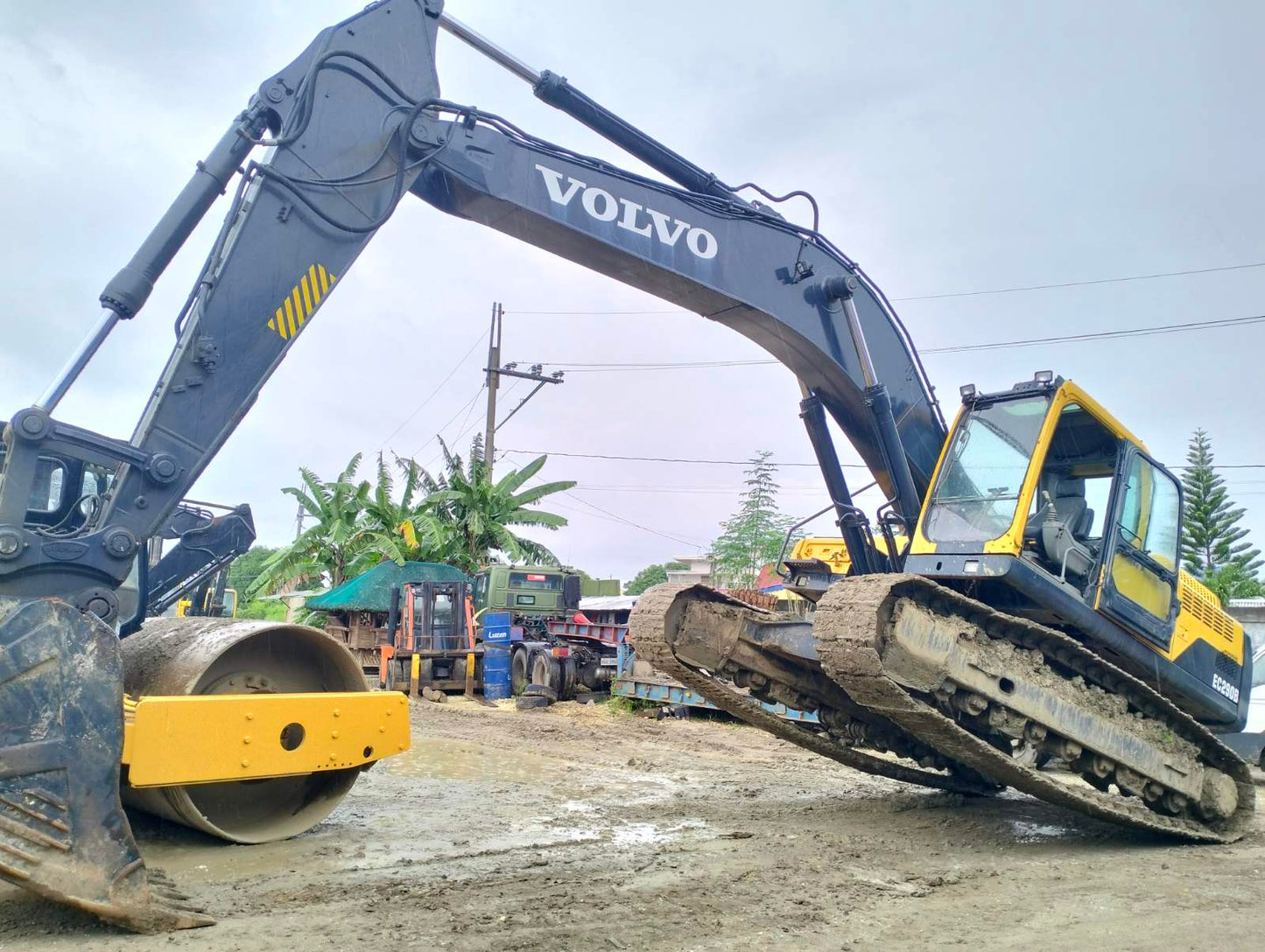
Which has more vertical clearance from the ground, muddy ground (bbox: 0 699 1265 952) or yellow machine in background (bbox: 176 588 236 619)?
yellow machine in background (bbox: 176 588 236 619)

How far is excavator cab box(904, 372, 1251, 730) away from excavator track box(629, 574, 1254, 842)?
344mm

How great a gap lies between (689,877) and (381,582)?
60.6 ft

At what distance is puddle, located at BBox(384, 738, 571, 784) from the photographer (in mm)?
8680

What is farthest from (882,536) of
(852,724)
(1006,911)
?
(1006,911)

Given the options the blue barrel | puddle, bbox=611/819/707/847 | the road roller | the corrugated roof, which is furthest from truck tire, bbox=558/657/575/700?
the road roller

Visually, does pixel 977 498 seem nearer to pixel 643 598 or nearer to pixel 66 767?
pixel 643 598

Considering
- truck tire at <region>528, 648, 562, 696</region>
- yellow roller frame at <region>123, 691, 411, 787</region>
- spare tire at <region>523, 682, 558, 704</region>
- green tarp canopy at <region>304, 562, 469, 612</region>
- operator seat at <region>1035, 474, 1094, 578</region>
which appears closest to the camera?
yellow roller frame at <region>123, 691, 411, 787</region>

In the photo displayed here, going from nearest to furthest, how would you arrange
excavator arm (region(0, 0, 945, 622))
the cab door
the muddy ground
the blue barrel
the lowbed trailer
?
the muddy ground → excavator arm (region(0, 0, 945, 622)) → the cab door → the lowbed trailer → the blue barrel

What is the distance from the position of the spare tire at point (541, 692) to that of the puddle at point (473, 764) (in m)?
5.19

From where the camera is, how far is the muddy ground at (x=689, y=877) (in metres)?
4.03

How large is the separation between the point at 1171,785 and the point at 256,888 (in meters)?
4.98

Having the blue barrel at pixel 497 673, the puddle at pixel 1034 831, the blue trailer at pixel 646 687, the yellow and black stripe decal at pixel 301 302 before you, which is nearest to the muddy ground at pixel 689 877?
the puddle at pixel 1034 831

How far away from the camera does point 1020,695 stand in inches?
217

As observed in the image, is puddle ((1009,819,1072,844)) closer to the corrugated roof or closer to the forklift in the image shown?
the corrugated roof
